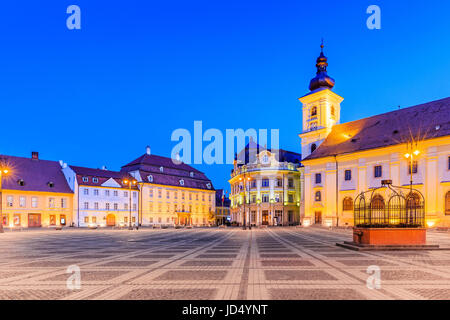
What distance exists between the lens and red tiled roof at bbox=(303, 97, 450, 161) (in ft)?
128

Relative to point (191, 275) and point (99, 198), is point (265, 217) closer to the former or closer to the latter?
point (99, 198)

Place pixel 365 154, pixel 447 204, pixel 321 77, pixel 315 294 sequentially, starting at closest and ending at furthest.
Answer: pixel 315 294, pixel 447 204, pixel 365 154, pixel 321 77

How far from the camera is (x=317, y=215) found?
4956 cm

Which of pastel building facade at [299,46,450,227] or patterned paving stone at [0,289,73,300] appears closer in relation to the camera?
patterned paving stone at [0,289,73,300]

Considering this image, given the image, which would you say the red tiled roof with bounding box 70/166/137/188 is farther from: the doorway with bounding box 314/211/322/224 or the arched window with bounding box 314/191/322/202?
the doorway with bounding box 314/211/322/224

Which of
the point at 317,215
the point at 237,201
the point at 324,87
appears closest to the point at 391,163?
the point at 317,215

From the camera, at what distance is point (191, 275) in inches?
360

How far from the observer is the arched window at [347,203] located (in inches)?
1769

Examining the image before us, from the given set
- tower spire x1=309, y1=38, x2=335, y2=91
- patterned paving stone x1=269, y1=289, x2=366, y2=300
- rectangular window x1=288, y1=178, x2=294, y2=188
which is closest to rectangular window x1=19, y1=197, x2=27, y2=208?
rectangular window x1=288, y1=178, x2=294, y2=188

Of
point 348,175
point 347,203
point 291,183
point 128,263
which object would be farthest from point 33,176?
point 128,263

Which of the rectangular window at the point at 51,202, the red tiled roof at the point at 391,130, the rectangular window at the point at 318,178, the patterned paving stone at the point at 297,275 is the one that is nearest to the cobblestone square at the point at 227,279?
the patterned paving stone at the point at 297,275

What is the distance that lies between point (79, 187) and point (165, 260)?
50.7 meters

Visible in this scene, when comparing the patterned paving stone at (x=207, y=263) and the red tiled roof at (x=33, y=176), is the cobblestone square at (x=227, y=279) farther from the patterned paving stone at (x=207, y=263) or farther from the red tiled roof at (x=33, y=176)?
the red tiled roof at (x=33, y=176)

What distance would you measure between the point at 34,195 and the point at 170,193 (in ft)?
87.8
